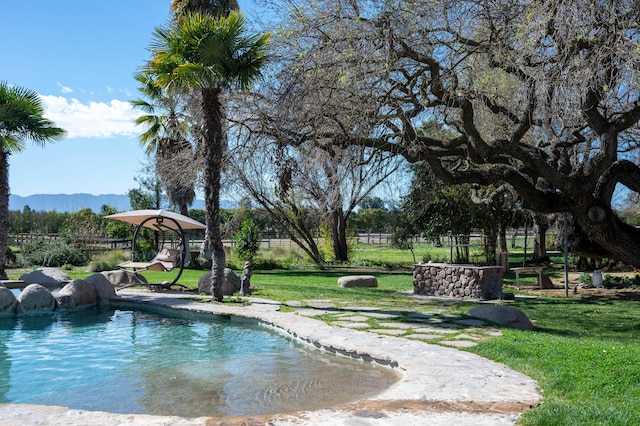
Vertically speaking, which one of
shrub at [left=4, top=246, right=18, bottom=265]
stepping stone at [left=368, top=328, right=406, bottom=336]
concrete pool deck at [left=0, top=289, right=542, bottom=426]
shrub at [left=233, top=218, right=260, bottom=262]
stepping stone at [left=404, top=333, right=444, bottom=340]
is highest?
shrub at [left=233, top=218, right=260, bottom=262]

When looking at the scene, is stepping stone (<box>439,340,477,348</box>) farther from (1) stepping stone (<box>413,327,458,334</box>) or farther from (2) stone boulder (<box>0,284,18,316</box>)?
(2) stone boulder (<box>0,284,18,316</box>)

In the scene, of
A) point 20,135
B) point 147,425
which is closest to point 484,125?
point 147,425

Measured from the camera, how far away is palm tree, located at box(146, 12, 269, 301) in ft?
39.0

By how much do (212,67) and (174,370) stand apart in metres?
6.81

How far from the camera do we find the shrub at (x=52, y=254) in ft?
76.9

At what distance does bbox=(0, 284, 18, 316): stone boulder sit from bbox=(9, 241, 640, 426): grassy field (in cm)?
502

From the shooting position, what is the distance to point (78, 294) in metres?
12.3

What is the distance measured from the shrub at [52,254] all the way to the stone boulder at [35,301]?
12.7 metres

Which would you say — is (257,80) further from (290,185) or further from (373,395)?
(373,395)

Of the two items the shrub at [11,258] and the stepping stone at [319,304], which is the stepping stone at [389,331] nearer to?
the stepping stone at [319,304]

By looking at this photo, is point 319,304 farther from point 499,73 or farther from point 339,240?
point 339,240

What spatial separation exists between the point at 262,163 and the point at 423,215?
12.2 metres

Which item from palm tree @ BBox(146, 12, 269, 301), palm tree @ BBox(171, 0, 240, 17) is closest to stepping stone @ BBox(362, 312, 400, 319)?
palm tree @ BBox(146, 12, 269, 301)

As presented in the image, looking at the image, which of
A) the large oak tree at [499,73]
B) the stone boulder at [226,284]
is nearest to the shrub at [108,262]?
the stone boulder at [226,284]
